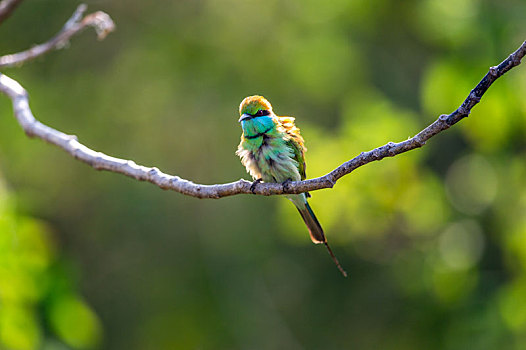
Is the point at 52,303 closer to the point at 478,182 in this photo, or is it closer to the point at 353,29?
the point at 478,182

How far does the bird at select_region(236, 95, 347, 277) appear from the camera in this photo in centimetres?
269

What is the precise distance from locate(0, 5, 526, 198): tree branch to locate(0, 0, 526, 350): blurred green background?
237cm

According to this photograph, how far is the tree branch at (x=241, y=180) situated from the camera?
59.9 inches

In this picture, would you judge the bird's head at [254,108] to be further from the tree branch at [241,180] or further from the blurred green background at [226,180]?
the blurred green background at [226,180]

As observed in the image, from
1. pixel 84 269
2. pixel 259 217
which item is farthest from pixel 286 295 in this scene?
pixel 84 269

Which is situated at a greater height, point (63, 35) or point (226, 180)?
point (226, 180)

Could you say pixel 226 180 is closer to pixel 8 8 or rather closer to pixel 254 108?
pixel 254 108

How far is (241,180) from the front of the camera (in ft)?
6.07

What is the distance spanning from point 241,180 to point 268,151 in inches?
33.7

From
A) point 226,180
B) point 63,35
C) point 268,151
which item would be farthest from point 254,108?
point 226,180

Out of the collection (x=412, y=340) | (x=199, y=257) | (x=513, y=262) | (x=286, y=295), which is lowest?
(x=412, y=340)

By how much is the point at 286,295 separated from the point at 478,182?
2369 mm

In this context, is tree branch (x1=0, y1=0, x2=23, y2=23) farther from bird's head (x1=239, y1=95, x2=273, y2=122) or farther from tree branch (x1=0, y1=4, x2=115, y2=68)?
bird's head (x1=239, y1=95, x2=273, y2=122)

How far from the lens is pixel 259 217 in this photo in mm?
5910
